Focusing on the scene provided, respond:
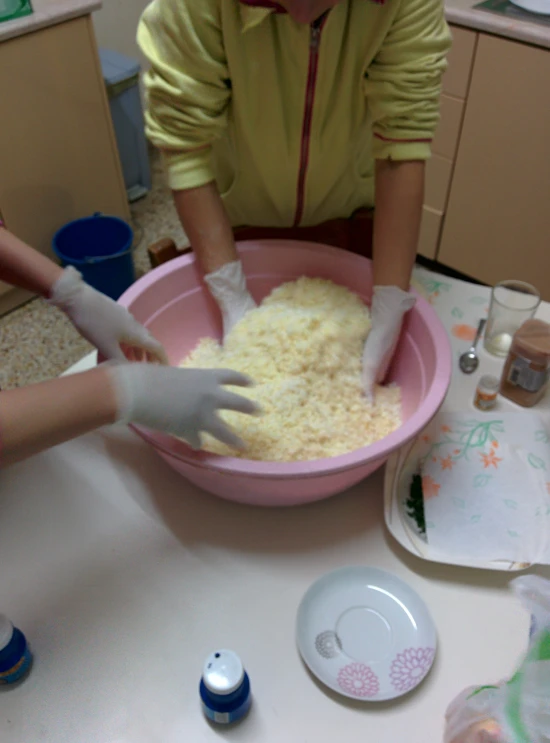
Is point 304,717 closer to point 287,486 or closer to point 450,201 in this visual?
point 287,486

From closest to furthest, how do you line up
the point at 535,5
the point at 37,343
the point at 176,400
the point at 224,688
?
the point at 224,688
the point at 176,400
the point at 535,5
the point at 37,343

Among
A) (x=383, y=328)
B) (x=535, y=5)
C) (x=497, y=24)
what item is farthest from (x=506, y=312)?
(x=535, y=5)

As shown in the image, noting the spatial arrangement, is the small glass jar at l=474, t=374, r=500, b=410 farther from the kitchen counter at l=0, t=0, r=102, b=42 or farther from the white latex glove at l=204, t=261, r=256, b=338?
the kitchen counter at l=0, t=0, r=102, b=42

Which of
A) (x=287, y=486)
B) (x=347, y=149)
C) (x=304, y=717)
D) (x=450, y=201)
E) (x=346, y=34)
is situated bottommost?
(x=450, y=201)

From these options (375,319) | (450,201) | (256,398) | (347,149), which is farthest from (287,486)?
(450,201)

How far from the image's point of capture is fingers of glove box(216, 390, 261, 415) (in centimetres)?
76

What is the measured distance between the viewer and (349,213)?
1199 millimetres

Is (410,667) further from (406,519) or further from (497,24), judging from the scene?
(497,24)

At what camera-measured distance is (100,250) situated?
212cm

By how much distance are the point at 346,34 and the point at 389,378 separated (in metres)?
0.53

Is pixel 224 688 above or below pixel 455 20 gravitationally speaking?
below

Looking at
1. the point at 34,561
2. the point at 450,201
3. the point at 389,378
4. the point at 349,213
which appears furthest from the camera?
the point at 450,201

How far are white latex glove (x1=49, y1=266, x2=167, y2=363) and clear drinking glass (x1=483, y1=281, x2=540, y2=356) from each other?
58cm

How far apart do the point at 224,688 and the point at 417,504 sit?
359 millimetres
